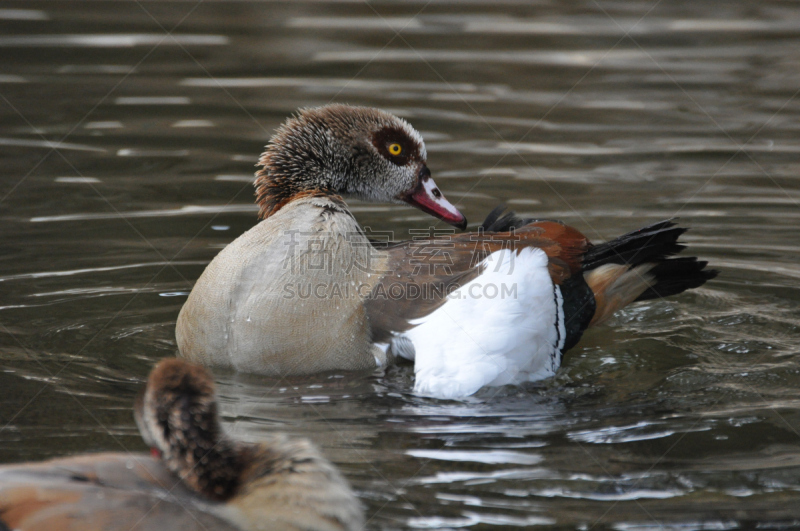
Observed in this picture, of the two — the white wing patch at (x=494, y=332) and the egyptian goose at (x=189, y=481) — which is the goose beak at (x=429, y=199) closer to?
the white wing patch at (x=494, y=332)

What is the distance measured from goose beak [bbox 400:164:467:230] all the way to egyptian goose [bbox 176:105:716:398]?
351 mm

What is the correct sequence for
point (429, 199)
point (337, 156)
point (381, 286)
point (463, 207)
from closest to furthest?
1. point (381, 286)
2. point (337, 156)
3. point (429, 199)
4. point (463, 207)

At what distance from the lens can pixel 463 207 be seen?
7.55m

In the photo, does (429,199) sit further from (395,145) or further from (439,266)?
(439,266)

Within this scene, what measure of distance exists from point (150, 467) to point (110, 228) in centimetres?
414

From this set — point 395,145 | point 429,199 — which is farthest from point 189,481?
point 429,199

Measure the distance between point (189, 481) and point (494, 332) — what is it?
71.4 inches

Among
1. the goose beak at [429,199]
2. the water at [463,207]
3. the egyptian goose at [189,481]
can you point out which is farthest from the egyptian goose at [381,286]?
the egyptian goose at [189,481]

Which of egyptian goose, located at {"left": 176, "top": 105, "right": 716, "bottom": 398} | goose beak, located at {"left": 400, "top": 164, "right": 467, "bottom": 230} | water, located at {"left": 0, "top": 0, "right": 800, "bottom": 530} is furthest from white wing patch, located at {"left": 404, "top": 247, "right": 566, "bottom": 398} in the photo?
goose beak, located at {"left": 400, "top": 164, "right": 467, "bottom": 230}

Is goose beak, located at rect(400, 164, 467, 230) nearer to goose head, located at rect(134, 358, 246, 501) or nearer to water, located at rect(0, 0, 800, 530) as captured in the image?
water, located at rect(0, 0, 800, 530)

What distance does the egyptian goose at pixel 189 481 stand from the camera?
292cm

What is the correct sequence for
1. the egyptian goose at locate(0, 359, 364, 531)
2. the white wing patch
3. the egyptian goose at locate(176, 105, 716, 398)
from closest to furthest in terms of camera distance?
the egyptian goose at locate(0, 359, 364, 531)
the white wing patch
the egyptian goose at locate(176, 105, 716, 398)

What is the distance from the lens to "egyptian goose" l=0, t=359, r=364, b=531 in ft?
9.58

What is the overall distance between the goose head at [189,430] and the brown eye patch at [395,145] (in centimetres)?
248
